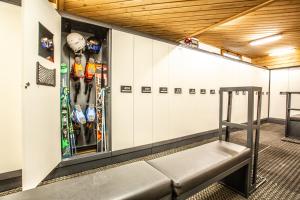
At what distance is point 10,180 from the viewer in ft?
6.82

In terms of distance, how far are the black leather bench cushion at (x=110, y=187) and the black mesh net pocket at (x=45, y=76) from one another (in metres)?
1.28

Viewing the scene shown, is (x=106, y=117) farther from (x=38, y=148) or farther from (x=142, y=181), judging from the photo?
(x=142, y=181)

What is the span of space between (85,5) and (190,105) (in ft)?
9.63

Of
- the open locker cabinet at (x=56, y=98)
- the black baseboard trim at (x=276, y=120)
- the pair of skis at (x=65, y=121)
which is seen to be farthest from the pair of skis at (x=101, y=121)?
the black baseboard trim at (x=276, y=120)

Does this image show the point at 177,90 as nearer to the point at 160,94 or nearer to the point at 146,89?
the point at 160,94

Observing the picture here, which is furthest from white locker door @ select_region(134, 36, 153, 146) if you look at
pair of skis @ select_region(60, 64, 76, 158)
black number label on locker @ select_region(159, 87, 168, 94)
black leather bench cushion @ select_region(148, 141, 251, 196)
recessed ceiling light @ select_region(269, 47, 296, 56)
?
recessed ceiling light @ select_region(269, 47, 296, 56)

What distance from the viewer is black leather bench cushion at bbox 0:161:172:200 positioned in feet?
3.18

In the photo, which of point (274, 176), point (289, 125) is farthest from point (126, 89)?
point (289, 125)

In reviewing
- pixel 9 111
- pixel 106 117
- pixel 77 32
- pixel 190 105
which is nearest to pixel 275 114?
pixel 190 105

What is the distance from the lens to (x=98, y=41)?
3.00m

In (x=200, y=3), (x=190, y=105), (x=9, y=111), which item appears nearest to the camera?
(x=9, y=111)

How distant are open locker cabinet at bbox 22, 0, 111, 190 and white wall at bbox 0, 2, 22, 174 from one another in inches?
16.5

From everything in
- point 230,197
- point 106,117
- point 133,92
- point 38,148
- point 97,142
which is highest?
point 133,92

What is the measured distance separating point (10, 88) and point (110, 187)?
6.46ft
